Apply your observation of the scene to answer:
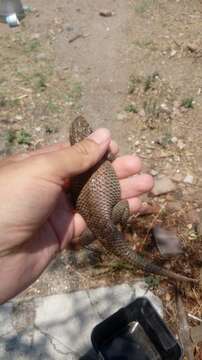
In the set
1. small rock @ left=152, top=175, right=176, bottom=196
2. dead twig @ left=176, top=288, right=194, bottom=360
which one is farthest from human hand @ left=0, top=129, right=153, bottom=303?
small rock @ left=152, top=175, right=176, bottom=196

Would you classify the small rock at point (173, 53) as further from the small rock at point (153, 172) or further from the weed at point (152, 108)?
the small rock at point (153, 172)

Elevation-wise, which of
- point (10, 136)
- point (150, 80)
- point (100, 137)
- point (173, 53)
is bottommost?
point (10, 136)

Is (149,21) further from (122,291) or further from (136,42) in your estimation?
(122,291)

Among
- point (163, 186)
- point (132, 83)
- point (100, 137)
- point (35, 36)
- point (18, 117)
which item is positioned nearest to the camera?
point (100, 137)

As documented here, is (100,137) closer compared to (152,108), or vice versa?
(100,137)

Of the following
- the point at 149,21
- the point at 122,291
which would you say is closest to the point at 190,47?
the point at 149,21

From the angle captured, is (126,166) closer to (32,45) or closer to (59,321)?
(59,321)

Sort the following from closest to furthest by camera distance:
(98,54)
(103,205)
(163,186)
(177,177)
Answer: (103,205), (163,186), (177,177), (98,54)

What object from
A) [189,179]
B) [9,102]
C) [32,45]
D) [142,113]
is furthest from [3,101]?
[189,179]
